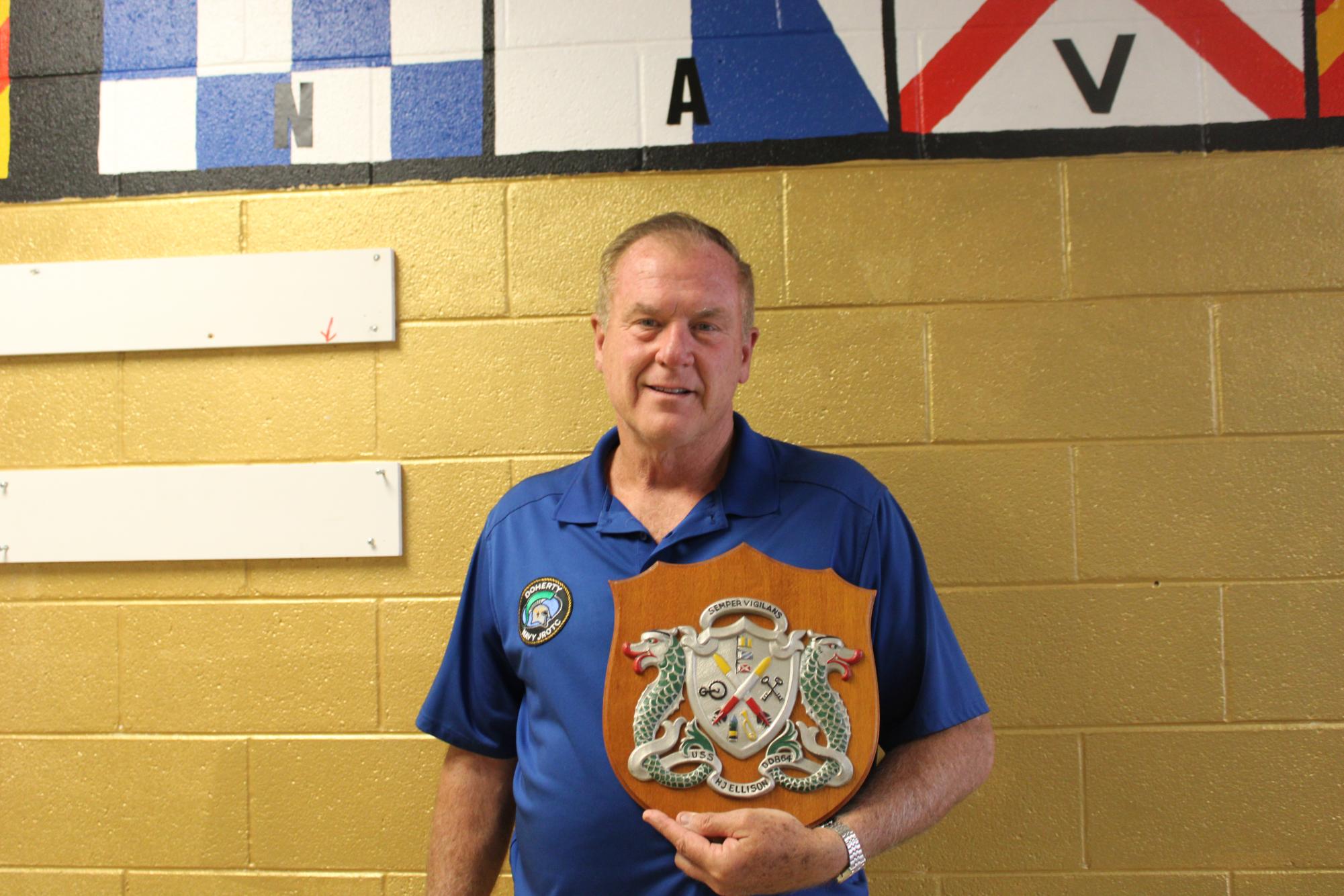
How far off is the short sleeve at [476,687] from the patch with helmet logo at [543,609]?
0.27ft

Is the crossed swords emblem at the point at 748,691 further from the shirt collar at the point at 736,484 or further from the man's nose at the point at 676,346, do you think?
the man's nose at the point at 676,346

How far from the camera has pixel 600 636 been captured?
3.58ft

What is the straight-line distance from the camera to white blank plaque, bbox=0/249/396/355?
1554 millimetres

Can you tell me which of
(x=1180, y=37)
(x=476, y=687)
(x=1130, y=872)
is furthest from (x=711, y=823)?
(x=1180, y=37)

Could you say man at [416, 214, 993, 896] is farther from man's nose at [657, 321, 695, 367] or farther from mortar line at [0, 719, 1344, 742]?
Result: mortar line at [0, 719, 1344, 742]

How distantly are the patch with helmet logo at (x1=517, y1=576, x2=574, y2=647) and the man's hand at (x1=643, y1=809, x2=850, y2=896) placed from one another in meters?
0.26

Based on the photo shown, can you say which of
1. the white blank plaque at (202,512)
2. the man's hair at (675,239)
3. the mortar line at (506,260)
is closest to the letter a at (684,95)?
the mortar line at (506,260)

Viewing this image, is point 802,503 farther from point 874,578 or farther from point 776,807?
point 776,807

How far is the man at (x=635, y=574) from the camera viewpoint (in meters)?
1.08

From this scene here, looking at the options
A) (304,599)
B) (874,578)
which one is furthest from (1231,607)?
(304,599)

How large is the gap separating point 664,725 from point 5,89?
1.75m

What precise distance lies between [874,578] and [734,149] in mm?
837

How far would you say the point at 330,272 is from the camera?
5.10 ft

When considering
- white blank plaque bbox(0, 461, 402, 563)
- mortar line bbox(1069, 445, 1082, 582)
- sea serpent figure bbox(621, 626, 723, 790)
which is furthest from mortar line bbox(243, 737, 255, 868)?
mortar line bbox(1069, 445, 1082, 582)
